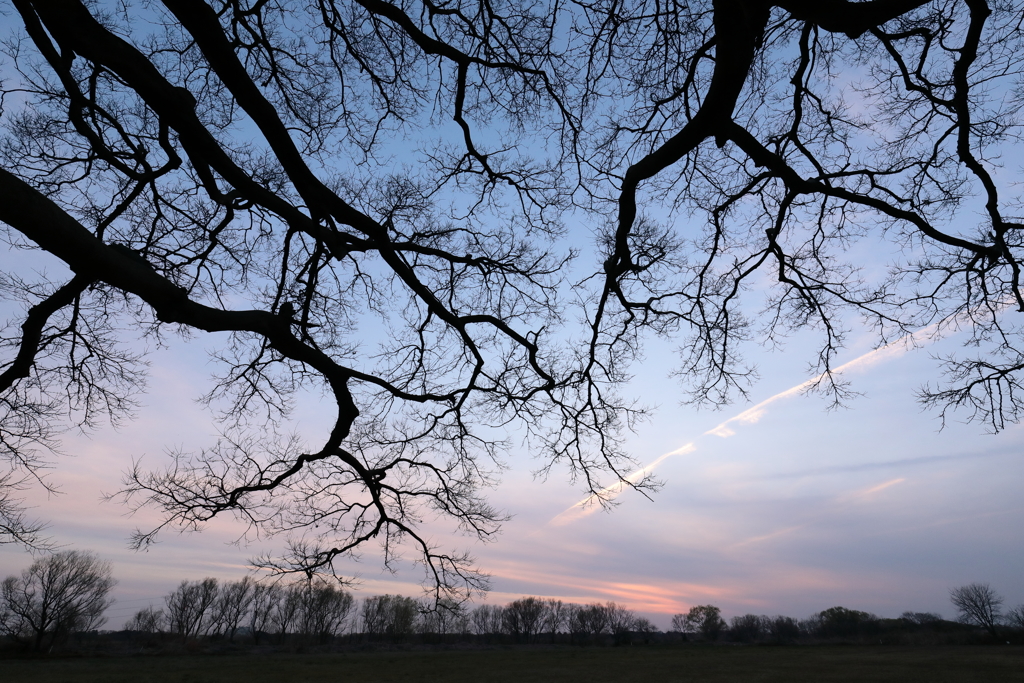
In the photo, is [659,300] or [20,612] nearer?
[659,300]

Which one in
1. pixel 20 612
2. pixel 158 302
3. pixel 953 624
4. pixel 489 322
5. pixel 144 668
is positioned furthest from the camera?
pixel 953 624

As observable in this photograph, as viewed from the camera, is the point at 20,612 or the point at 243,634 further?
the point at 243,634

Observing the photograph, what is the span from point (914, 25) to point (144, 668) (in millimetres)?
38819

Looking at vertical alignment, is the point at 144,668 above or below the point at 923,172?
below

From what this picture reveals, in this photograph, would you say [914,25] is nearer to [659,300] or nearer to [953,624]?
[659,300]

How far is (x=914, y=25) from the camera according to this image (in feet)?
18.9

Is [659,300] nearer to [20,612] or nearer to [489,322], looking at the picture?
[489,322]

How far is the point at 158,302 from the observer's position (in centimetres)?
441

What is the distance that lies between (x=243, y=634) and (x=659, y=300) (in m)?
69.5

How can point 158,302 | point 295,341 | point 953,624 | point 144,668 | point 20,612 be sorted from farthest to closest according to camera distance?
point 953,624 → point 20,612 → point 144,668 → point 295,341 → point 158,302

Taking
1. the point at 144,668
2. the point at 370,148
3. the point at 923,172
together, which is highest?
the point at 370,148

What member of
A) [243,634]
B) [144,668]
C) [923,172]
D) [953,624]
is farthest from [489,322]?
[953,624]

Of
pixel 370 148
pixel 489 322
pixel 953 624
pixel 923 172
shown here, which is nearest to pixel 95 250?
pixel 370 148

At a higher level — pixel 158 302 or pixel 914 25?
pixel 914 25
